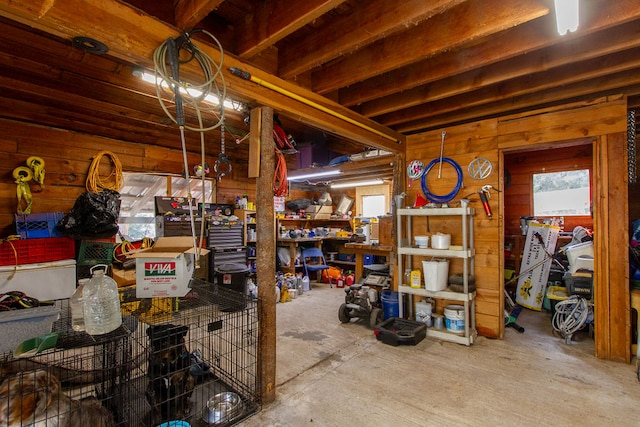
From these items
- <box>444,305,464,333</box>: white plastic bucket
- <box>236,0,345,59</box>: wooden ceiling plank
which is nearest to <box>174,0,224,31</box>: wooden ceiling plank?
<box>236,0,345,59</box>: wooden ceiling plank

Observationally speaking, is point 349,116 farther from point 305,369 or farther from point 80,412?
point 80,412

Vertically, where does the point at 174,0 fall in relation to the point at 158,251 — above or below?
above

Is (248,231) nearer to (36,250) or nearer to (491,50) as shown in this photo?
(36,250)

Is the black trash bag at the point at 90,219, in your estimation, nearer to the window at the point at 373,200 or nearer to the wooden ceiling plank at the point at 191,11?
the wooden ceiling plank at the point at 191,11

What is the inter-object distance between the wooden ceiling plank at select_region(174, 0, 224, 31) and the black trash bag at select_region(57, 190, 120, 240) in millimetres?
2714

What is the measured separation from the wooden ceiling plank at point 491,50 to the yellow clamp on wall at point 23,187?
11.8 ft

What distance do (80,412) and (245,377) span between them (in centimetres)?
114

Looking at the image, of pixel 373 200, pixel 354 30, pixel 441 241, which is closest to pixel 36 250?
pixel 354 30

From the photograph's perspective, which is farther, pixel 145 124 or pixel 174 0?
pixel 145 124

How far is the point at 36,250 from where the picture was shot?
317 centimetres

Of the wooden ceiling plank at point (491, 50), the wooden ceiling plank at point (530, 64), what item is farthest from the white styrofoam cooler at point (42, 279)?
the wooden ceiling plank at point (530, 64)

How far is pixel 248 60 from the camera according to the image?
1995 mm

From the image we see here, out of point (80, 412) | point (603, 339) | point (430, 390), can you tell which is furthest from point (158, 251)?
point (603, 339)

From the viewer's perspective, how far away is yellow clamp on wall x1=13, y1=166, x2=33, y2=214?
128 inches
